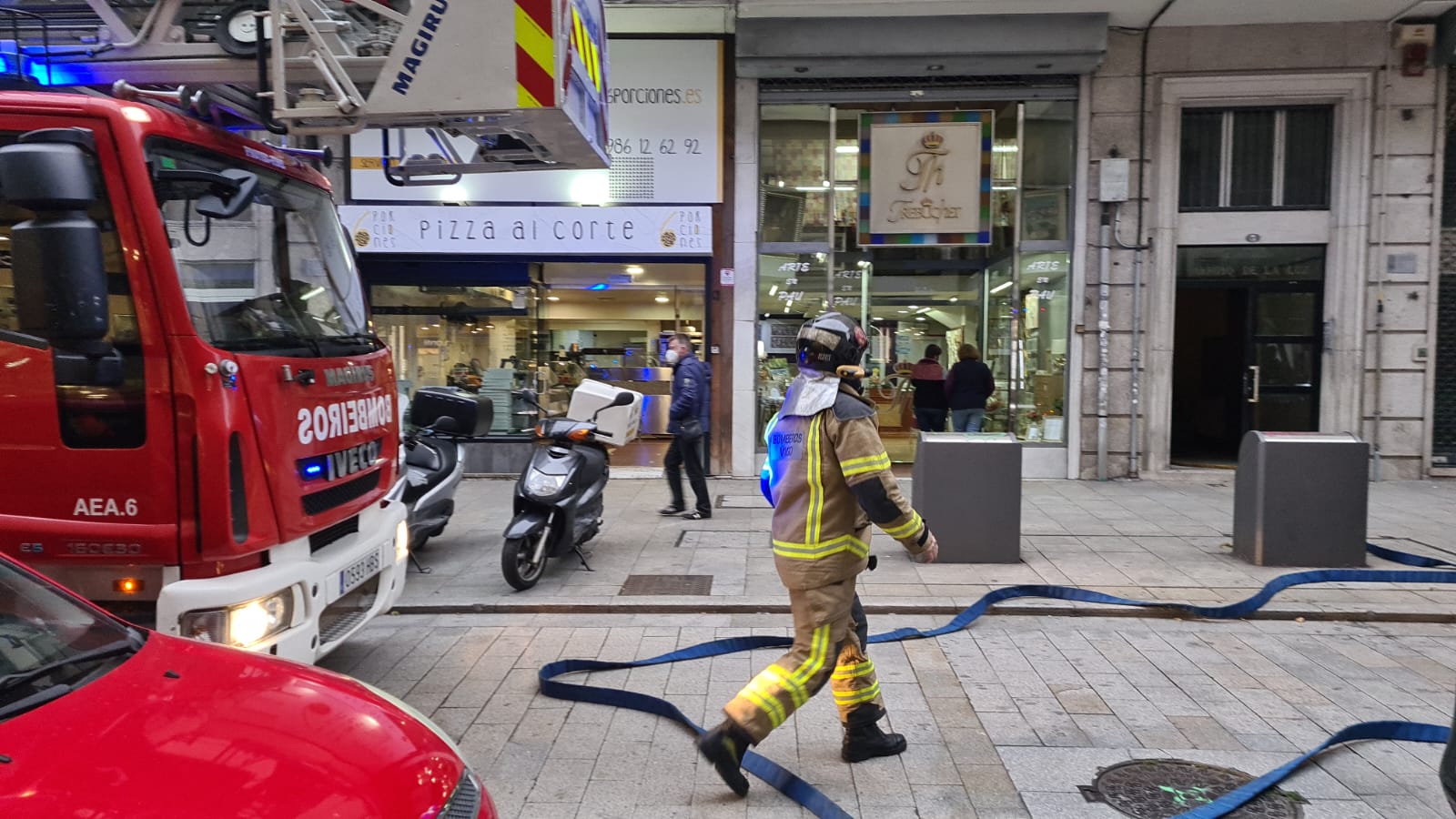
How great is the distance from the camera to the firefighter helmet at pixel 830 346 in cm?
345

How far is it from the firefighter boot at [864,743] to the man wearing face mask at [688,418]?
514 centimetres

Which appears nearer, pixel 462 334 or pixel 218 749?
pixel 218 749

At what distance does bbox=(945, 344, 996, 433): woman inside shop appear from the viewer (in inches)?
440

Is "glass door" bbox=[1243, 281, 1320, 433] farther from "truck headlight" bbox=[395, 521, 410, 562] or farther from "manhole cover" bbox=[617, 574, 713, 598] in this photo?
"truck headlight" bbox=[395, 521, 410, 562]

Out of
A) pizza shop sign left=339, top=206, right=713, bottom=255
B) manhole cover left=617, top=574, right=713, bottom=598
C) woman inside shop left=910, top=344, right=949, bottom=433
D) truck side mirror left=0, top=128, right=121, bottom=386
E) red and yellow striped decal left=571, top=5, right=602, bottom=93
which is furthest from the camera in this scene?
woman inside shop left=910, top=344, right=949, bottom=433

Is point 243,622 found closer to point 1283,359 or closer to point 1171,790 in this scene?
point 1171,790

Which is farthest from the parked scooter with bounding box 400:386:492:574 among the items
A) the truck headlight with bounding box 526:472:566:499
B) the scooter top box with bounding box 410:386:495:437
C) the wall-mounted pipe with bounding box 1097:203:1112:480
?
the wall-mounted pipe with bounding box 1097:203:1112:480

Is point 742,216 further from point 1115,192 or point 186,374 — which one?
point 186,374

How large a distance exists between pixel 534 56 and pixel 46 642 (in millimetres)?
2776

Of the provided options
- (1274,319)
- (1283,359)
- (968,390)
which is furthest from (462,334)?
(1283,359)

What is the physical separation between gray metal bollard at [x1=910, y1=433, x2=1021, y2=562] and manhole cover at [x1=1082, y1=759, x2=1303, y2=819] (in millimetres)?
3270

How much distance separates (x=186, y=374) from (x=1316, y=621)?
6.60m

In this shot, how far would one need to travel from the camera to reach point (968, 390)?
36.7 feet

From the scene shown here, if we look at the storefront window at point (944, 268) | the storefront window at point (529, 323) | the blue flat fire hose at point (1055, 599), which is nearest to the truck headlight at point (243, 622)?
the blue flat fire hose at point (1055, 599)
